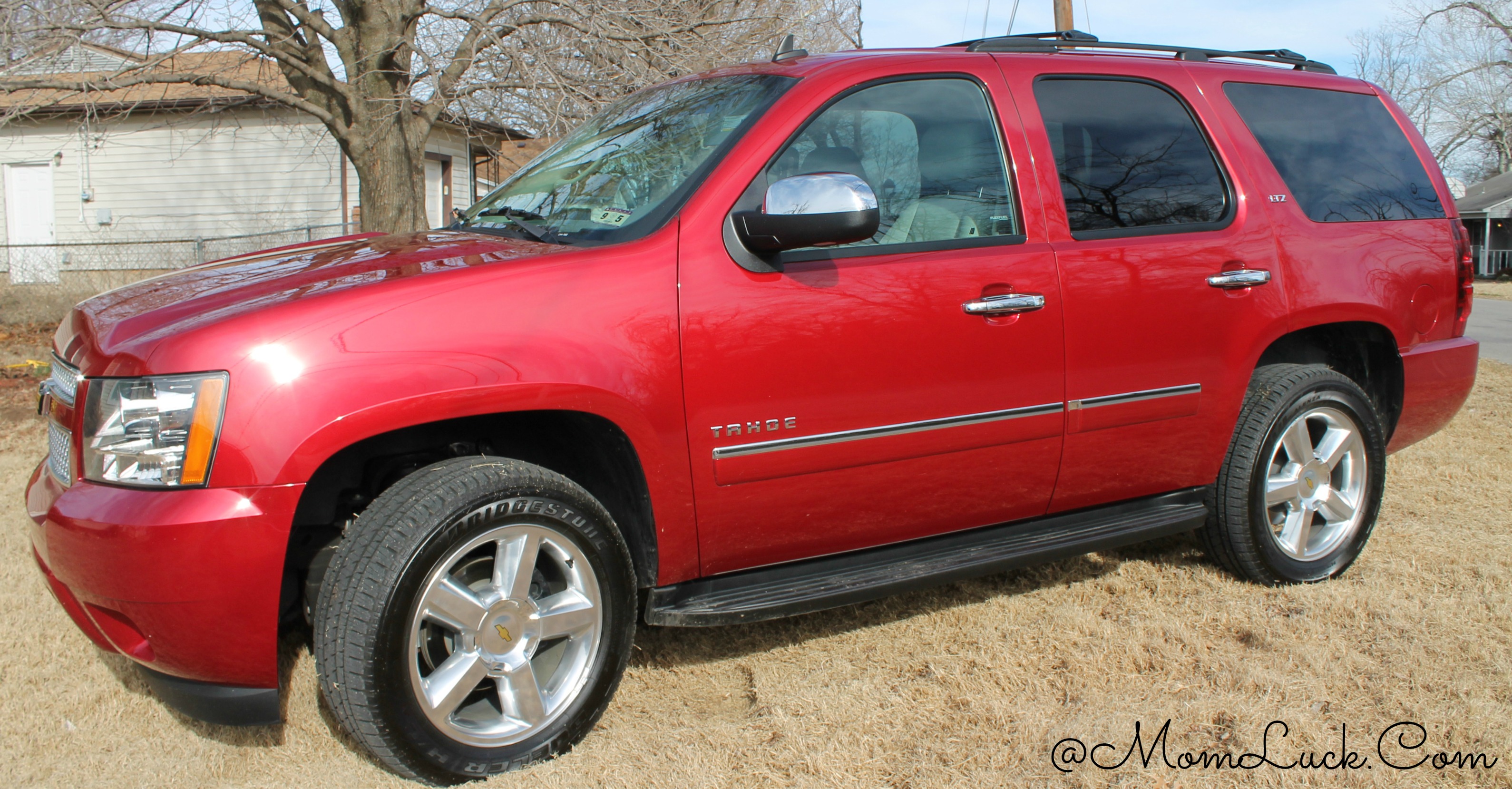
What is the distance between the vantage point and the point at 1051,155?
341 centimetres

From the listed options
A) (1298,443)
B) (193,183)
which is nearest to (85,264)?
(193,183)

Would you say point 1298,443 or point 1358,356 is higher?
point 1358,356

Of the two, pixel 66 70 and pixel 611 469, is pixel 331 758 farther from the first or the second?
pixel 66 70

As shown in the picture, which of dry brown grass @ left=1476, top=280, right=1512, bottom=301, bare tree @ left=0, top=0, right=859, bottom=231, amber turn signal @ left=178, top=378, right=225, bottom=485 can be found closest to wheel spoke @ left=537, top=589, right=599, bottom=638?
amber turn signal @ left=178, top=378, right=225, bottom=485

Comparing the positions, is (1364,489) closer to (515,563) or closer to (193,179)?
(515,563)

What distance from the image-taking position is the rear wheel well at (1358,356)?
3988 mm

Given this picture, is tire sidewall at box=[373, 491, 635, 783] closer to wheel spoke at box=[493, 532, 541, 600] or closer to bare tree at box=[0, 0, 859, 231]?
wheel spoke at box=[493, 532, 541, 600]

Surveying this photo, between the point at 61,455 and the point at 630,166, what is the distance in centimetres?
166

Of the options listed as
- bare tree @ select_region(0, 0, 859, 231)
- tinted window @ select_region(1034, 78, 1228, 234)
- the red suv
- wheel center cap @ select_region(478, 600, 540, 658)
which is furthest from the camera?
bare tree @ select_region(0, 0, 859, 231)

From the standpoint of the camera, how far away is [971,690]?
308cm

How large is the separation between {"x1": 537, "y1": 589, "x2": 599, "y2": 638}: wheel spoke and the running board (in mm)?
192

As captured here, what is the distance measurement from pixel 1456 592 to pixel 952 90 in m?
2.52

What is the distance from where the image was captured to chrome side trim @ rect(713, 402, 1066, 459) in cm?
282

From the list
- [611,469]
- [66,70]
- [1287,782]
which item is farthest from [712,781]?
[66,70]
